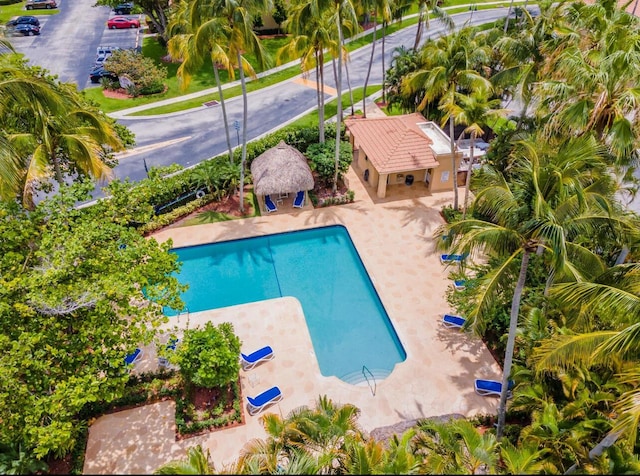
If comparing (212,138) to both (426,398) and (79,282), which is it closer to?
(79,282)

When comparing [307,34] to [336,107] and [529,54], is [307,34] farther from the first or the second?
[336,107]

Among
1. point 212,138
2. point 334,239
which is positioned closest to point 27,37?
point 212,138

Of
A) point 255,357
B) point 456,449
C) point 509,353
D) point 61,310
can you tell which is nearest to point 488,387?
point 509,353

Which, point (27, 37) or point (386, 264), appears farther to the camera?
point (27, 37)

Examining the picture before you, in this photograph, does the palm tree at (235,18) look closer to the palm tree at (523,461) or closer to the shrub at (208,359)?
the shrub at (208,359)

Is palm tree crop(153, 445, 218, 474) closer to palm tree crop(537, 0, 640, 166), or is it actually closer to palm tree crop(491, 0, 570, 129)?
palm tree crop(537, 0, 640, 166)

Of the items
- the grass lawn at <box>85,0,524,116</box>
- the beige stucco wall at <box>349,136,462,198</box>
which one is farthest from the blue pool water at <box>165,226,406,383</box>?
the grass lawn at <box>85,0,524,116</box>

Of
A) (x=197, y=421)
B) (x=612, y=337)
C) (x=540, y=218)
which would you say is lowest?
(x=197, y=421)

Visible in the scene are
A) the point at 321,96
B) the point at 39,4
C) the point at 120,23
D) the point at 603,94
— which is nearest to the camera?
the point at 603,94
